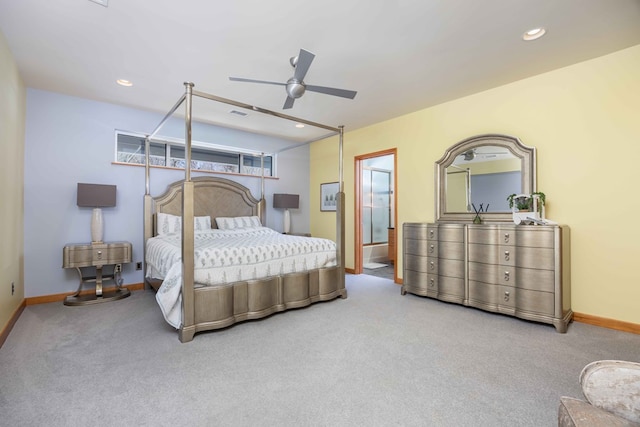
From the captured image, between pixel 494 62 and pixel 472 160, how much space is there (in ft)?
4.07

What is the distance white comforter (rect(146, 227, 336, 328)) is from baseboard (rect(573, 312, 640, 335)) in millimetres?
2687

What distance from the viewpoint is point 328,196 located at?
6.08m

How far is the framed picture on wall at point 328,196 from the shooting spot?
5.93m

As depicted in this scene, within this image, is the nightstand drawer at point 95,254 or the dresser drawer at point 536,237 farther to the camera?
the nightstand drawer at point 95,254

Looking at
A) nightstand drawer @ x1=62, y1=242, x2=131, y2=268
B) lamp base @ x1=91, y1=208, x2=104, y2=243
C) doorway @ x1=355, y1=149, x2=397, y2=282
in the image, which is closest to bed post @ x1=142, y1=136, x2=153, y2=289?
nightstand drawer @ x1=62, y1=242, x2=131, y2=268

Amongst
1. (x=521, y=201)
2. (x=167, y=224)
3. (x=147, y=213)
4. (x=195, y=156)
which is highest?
(x=195, y=156)

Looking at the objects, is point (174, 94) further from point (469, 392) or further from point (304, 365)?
point (469, 392)

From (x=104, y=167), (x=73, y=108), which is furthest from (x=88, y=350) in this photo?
(x=73, y=108)

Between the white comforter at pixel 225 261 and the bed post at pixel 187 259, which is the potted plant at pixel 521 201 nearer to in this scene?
the white comforter at pixel 225 261

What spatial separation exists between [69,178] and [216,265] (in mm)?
2712

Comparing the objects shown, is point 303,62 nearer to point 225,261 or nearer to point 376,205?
point 225,261

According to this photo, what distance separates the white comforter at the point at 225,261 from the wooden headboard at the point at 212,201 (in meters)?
0.58

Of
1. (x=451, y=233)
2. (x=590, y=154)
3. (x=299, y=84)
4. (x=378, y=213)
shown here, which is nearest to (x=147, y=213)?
(x=299, y=84)

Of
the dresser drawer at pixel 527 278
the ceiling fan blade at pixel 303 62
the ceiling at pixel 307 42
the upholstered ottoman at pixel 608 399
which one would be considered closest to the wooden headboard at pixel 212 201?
the ceiling at pixel 307 42
